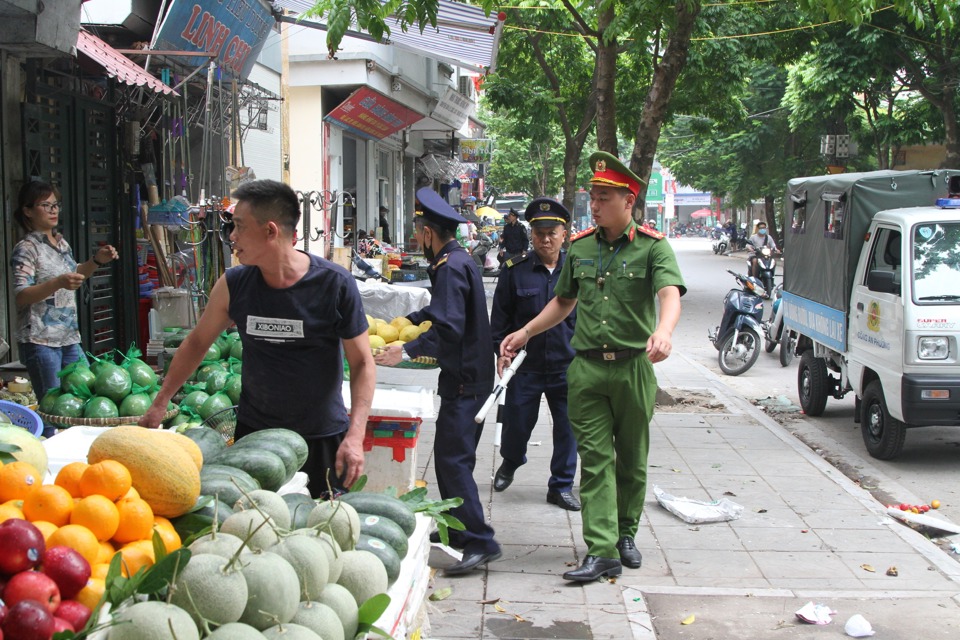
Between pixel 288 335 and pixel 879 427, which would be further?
pixel 879 427

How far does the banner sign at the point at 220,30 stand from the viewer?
8844 millimetres

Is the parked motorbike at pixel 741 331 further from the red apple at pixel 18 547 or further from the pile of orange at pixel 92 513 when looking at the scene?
the red apple at pixel 18 547

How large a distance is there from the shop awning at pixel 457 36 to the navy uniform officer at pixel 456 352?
691cm

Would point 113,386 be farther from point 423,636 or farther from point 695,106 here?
point 695,106

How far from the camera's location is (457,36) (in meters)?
11.9

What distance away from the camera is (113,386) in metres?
5.46

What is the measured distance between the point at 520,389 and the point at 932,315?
342 cm

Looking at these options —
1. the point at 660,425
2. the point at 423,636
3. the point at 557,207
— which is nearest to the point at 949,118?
the point at 660,425

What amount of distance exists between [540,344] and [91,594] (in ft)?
13.8

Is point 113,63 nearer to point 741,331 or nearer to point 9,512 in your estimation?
point 9,512

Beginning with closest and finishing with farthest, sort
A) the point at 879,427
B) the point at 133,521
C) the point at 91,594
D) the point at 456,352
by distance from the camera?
the point at 91,594 < the point at 133,521 < the point at 456,352 < the point at 879,427

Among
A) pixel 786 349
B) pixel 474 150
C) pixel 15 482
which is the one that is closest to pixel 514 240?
pixel 786 349

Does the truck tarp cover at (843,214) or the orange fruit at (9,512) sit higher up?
the truck tarp cover at (843,214)

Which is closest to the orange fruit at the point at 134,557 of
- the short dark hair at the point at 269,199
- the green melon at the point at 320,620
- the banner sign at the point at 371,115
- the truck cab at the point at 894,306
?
the green melon at the point at 320,620
